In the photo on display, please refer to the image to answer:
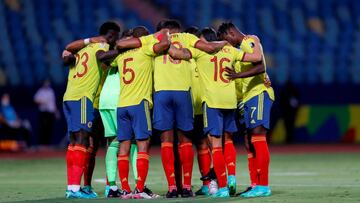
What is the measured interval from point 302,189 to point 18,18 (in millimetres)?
17414

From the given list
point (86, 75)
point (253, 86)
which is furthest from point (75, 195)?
point (253, 86)

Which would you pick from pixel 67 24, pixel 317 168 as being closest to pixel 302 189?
pixel 317 168

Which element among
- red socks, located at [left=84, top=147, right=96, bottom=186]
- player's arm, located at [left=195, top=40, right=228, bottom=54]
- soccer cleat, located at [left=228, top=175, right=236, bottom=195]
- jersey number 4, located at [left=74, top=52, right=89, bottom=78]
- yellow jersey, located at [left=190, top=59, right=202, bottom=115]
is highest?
player's arm, located at [left=195, top=40, right=228, bottom=54]

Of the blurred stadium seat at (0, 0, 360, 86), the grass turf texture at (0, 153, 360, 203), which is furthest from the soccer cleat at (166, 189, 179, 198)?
the blurred stadium seat at (0, 0, 360, 86)

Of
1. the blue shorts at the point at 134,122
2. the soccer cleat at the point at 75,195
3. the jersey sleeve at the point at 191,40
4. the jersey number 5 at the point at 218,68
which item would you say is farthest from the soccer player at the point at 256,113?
the soccer cleat at the point at 75,195

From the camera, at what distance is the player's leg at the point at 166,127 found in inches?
500

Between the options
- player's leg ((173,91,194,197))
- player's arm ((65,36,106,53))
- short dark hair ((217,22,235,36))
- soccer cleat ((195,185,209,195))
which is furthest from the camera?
soccer cleat ((195,185,209,195))

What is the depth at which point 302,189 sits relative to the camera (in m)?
13.8

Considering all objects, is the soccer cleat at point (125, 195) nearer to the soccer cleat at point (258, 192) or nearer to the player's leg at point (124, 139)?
the player's leg at point (124, 139)

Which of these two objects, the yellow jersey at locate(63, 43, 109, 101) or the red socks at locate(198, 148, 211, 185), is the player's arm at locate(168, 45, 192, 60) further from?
the red socks at locate(198, 148, 211, 185)

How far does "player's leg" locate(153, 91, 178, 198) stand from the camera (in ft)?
41.6

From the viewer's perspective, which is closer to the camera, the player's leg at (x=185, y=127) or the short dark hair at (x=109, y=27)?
the player's leg at (x=185, y=127)

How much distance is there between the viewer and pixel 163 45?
1264cm

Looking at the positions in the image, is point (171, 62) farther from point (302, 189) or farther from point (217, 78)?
point (302, 189)
